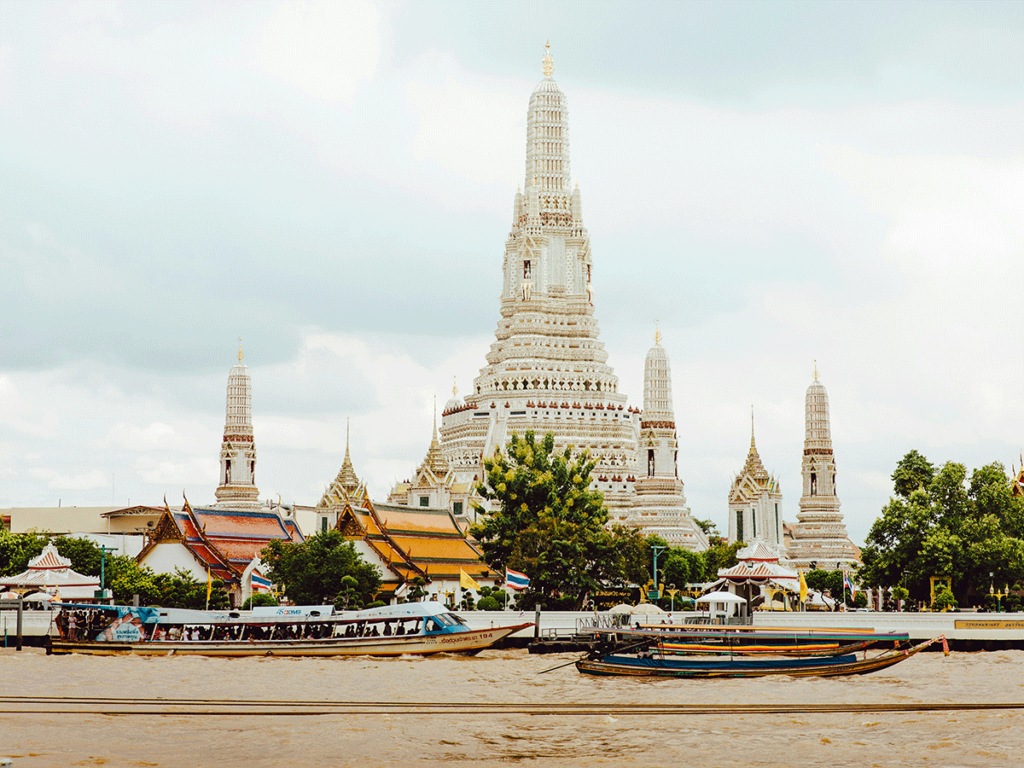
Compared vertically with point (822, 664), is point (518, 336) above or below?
above

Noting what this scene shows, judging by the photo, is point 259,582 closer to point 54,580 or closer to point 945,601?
point 54,580

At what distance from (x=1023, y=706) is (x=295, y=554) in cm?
3049

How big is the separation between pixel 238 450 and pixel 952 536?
1991 inches

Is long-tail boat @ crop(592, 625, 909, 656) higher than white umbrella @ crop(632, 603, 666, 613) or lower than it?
lower

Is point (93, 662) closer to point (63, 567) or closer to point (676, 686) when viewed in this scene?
point (63, 567)

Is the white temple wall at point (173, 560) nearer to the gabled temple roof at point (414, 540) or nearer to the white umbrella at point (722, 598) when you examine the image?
the gabled temple roof at point (414, 540)

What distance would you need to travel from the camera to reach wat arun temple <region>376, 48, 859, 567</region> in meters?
78.9

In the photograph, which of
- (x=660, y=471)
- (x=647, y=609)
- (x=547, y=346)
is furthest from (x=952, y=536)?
(x=547, y=346)

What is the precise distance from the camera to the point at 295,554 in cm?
5362

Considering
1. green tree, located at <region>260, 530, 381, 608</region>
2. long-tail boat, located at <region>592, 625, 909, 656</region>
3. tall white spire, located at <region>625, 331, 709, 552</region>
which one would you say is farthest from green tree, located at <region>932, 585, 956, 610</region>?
tall white spire, located at <region>625, 331, 709, 552</region>

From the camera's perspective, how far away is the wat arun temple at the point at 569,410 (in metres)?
78.9

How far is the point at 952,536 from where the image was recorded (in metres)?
51.8

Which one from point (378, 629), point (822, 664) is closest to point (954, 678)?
point (822, 664)

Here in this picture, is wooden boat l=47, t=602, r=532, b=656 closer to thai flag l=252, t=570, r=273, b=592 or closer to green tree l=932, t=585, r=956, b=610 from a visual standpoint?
thai flag l=252, t=570, r=273, b=592
